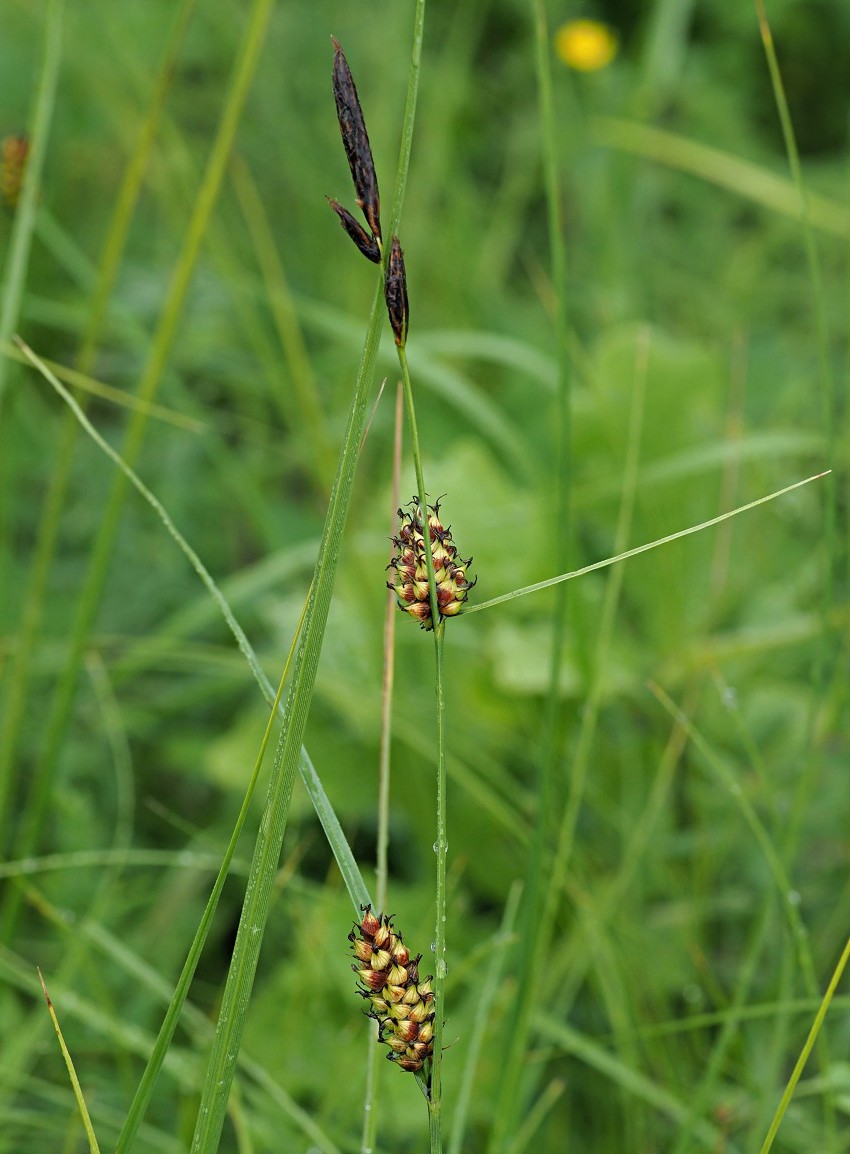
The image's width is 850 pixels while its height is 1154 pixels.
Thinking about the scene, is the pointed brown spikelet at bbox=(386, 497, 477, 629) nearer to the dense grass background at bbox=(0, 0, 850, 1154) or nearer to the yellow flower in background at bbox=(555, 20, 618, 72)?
the dense grass background at bbox=(0, 0, 850, 1154)

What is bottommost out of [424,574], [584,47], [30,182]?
[424,574]

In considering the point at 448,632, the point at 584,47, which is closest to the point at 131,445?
the point at 448,632

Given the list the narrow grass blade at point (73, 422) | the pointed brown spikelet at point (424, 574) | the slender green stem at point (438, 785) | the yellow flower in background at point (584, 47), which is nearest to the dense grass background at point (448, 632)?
the narrow grass blade at point (73, 422)

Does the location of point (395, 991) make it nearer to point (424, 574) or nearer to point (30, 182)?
point (424, 574)

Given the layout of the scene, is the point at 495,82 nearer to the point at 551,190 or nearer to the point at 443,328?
the point at 443,328

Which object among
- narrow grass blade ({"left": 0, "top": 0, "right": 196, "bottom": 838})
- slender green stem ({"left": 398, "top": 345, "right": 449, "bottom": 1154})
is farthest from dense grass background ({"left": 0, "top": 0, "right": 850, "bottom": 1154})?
slender green stem ({"left": 398, "top": 345, "right": 449, "bottom": 1154})

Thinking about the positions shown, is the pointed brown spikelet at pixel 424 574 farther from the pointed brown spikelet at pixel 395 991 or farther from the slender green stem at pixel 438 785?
the pointed brown spikelet at pixel 395 991
